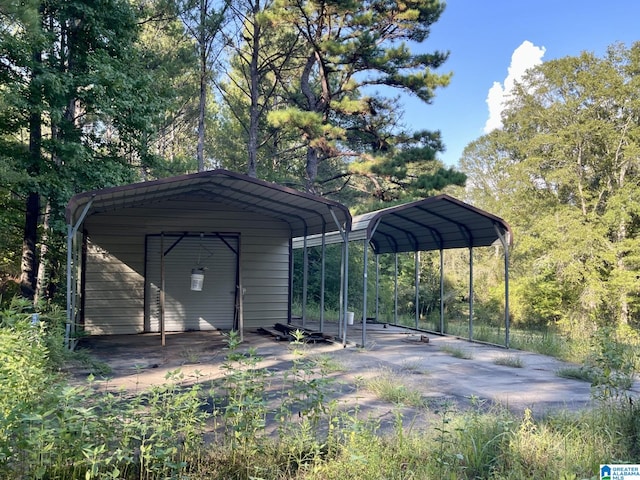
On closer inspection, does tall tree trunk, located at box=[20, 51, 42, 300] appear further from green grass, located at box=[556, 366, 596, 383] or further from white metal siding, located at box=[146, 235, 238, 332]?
green grass, located at box=[556, 366, 596, 383]

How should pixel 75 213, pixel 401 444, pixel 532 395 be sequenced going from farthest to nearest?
pixel 75 213 → pixel 532 395 → pixel 401 444

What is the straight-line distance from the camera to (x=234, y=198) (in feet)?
34.7

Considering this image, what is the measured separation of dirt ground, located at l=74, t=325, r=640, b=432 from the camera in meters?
5.29

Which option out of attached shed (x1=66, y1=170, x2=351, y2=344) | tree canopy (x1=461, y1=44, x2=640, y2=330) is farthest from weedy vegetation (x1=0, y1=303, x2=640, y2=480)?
tree canopy (x1=461, y1=44, x2=640, y2=330)

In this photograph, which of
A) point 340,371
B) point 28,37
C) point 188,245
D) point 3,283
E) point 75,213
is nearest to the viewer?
point 340,371

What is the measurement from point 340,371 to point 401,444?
345 centimetres

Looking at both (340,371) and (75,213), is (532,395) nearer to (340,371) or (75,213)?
(340,371)

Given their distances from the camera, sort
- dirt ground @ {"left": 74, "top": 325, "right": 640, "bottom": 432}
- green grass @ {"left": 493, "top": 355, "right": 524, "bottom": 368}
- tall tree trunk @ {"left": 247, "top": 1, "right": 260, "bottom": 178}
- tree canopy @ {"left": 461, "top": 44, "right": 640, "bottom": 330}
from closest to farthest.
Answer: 1. dirt ground @ {"left": 74, "top": 325, "right": 640, "bottom": 432}
2. green grass @ {"left": 493, "top": 355, "right": 524, "bottom": 368}
3. tall tree trunk @ {"left": 247, "top": 1, "right": 260, "bottom": 178}
4. tree canopy @ {"left": 461, "top": 44, "right": 640, "bottom": 330}

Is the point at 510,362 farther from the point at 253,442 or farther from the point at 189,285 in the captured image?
the point at 189,285

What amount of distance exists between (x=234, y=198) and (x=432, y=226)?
4.51m

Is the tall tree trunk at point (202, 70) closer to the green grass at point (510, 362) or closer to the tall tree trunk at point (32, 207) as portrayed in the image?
the tall tree trunk at point (32, 207)

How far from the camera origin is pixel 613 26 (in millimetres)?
17594

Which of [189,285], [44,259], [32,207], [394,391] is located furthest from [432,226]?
[44,259]

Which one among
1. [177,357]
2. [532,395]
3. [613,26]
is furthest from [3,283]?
[613,26]
